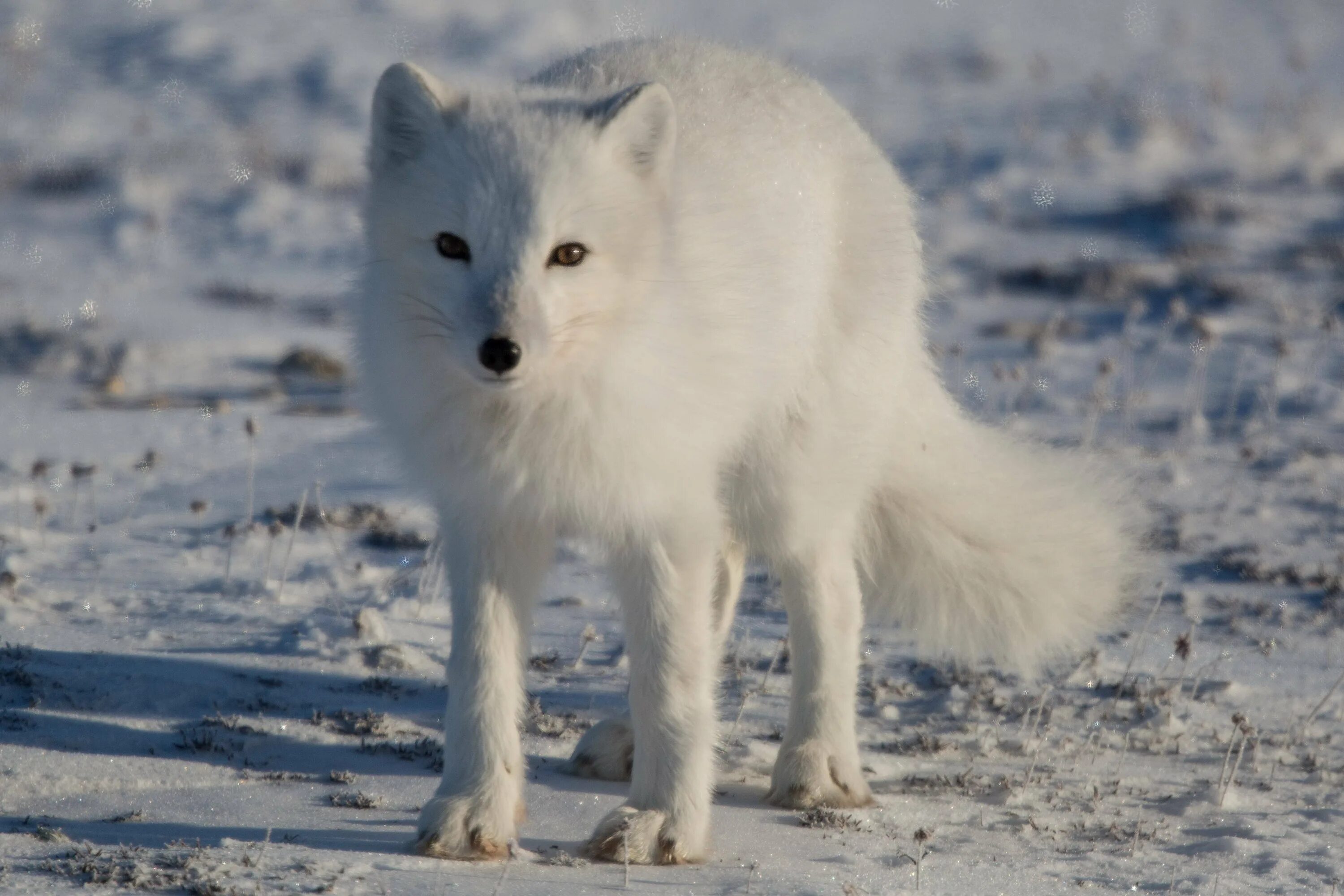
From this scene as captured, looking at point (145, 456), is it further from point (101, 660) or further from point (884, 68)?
point (884, 68)

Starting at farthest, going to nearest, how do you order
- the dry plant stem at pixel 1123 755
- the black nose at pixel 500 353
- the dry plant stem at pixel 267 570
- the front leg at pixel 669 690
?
the dry plant stem at pixel 267 570 → the dry plant stem at pixel 1123 755 → the front leg at pixel 669 690 → the black nose at pixel 500 353

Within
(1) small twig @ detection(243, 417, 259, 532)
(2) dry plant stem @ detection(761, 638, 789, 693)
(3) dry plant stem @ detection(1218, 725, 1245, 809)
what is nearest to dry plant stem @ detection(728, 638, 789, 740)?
(2) dry plant stem @ detection(761, 638, 789, 693)

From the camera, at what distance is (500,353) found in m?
2.41

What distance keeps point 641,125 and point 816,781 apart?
150cm

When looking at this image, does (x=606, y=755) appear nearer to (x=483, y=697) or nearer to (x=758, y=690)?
(x=483, y=697)

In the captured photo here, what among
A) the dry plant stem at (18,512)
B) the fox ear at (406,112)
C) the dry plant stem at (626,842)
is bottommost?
the dry plant stem at (626,842)

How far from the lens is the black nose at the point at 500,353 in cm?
241

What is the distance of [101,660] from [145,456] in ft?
6.71

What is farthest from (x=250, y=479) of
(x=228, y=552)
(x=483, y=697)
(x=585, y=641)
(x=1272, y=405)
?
(x=1272, y=405)

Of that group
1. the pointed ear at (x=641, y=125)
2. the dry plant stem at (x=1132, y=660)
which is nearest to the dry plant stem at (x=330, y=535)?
the pointed ear at (x=641, y=125)

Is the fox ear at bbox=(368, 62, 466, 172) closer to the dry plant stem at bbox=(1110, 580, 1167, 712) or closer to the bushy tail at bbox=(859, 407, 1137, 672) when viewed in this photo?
the bushy tail at bbox=(859, 407, 1137, 672)

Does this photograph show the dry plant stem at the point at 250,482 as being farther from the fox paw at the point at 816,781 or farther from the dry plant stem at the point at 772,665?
the fox paw at the point at 816,781

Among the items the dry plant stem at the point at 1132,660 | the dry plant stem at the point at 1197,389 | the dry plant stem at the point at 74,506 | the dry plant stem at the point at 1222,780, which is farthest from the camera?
the dry plant stem at the point at 1197,389

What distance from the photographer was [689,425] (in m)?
2.80
